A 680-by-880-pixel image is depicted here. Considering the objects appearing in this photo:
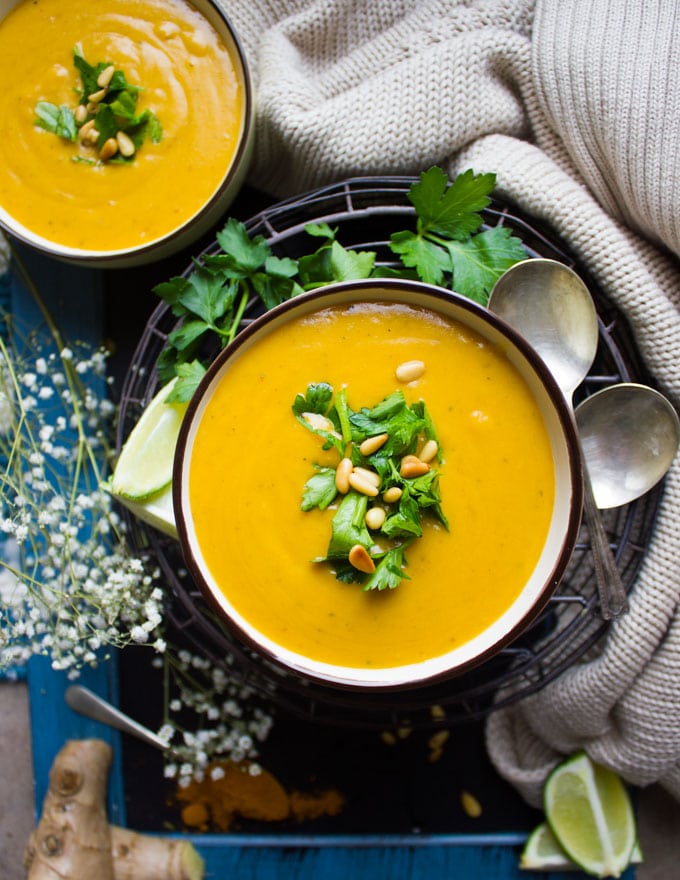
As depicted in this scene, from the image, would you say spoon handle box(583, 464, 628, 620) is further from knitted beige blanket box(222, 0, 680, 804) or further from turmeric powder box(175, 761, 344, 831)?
turmeric powder box(175, 761, 344, 831)

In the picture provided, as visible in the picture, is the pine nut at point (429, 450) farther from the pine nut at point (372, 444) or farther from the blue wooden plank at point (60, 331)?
the blue wooden plank at point (60, 331)

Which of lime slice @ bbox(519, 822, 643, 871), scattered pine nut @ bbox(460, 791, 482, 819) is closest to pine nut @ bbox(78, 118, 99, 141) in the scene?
scattered pine nut @ bbox(460, 791, 482, 819)

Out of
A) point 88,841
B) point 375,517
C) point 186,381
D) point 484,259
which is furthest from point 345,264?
point 88,841

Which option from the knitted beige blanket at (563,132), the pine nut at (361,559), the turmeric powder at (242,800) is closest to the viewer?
the pine nut at (361,559)

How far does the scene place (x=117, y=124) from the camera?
1.68 m

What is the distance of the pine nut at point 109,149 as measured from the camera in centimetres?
167

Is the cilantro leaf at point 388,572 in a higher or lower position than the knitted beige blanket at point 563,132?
lower

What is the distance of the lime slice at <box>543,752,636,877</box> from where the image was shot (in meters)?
1.94

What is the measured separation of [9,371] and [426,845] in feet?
4.83

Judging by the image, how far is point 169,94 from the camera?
67.2 inches

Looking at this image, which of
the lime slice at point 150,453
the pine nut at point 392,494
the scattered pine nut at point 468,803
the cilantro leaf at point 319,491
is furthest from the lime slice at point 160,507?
the scattered pine nut at point 468,803

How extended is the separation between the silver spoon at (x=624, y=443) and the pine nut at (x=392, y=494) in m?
0.43

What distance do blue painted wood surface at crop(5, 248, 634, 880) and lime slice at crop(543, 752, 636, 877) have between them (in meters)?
0.10

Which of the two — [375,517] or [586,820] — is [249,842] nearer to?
[586,820]
